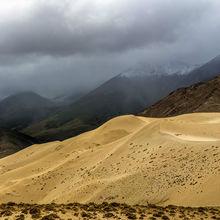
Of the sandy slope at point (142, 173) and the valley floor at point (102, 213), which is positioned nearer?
the valley floor at point (102, 213)

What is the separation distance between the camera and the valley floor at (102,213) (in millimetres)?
26094

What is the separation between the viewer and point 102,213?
1080 inches

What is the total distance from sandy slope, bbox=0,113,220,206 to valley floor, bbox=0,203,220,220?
688cm

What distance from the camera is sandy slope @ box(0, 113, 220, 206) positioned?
4006 centimetres

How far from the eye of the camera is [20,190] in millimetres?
56812

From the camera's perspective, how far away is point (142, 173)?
46031 millimetres

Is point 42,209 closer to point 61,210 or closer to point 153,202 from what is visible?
point 61,210

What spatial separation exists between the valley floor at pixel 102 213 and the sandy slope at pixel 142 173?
22.6 feet

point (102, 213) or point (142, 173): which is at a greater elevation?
point (142, 173)

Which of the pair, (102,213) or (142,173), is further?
(142,173)

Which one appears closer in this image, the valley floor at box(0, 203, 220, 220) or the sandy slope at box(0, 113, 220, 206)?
the valley floor at box(0, 203, 220, 220)

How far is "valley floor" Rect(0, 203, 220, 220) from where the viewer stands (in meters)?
26.1

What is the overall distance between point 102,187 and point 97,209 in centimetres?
1773

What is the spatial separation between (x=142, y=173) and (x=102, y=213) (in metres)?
18.9
